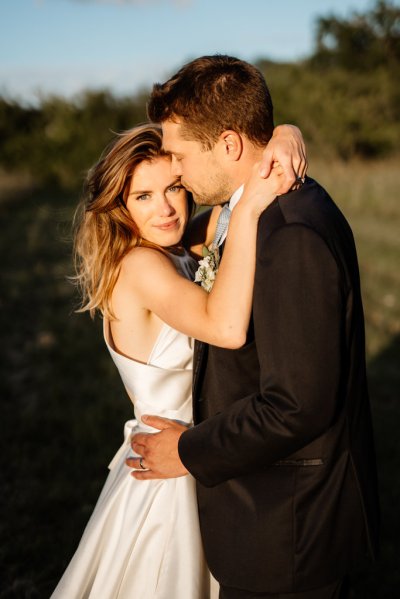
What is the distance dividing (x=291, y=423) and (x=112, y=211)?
149 centimetres

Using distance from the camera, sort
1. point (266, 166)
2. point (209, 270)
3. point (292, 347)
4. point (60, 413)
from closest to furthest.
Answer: point (292, 347)
point (266, 166)
point (209, 270)
point (60, 413)

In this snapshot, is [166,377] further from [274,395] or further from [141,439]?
[274,395]

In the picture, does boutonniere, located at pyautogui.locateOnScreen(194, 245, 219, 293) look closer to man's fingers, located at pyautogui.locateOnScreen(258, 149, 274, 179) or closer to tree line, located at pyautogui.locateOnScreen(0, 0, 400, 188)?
man's fingers, located at pyautogui.locateOnScreen(258, 149, 274, 179)

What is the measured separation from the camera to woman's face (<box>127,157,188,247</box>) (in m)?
2.81

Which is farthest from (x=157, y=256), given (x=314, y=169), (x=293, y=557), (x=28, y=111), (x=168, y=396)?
(x=28, y=111)

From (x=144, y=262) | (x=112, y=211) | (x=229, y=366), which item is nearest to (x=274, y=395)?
(x=229, y=366)

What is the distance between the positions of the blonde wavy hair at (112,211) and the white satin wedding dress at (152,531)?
37cm

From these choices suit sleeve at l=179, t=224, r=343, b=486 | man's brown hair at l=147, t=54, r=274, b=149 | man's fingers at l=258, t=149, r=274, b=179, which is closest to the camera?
suit sleeve at l=179, t=224, r=343, b=486

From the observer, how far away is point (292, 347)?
177 centimetres

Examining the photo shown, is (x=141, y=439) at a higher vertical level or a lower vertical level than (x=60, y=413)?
higher

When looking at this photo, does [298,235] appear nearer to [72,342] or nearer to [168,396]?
[168,396]

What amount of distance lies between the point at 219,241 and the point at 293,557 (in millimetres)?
1199

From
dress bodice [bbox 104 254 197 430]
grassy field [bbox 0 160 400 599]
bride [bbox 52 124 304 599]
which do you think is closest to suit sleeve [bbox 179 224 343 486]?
bride [bbox 52 124 304 599]

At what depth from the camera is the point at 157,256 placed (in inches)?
103
